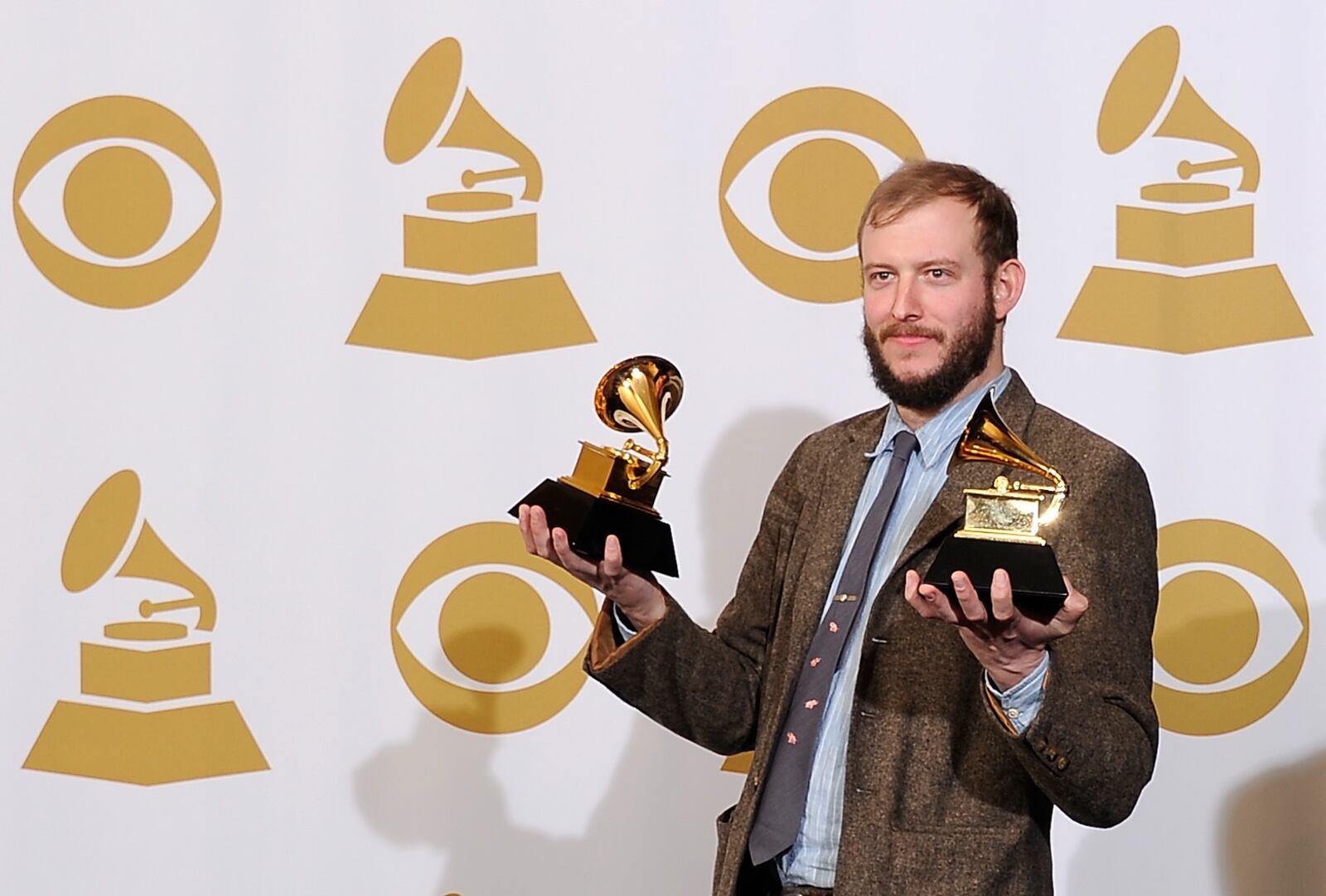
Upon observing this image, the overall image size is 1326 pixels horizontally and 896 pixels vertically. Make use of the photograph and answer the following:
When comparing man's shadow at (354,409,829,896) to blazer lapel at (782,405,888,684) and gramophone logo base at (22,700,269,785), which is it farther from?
blazer lapel at (782,405,888,684)

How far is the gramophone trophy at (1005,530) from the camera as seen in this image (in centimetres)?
175

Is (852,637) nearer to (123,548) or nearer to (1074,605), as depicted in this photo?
(1074,605)

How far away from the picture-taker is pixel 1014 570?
1.77m

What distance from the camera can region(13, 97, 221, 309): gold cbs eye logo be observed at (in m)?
3.21

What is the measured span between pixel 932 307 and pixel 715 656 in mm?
587

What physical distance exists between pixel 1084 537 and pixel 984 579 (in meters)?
0.32

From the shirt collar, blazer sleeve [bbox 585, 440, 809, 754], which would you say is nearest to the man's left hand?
the shirt collar

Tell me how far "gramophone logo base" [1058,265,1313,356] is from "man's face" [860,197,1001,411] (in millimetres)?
1023

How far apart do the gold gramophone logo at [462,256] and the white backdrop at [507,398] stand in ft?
0.08

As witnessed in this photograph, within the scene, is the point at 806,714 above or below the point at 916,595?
below

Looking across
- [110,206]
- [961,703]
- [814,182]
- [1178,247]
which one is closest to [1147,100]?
[1178,247]

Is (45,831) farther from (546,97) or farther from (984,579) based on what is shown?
(984,579)

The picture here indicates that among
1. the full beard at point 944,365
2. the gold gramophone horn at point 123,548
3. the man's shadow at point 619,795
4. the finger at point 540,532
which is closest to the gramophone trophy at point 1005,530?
the full beard at point 944,365

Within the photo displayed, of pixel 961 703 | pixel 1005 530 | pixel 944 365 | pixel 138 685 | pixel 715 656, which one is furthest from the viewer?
pixel 138 685
